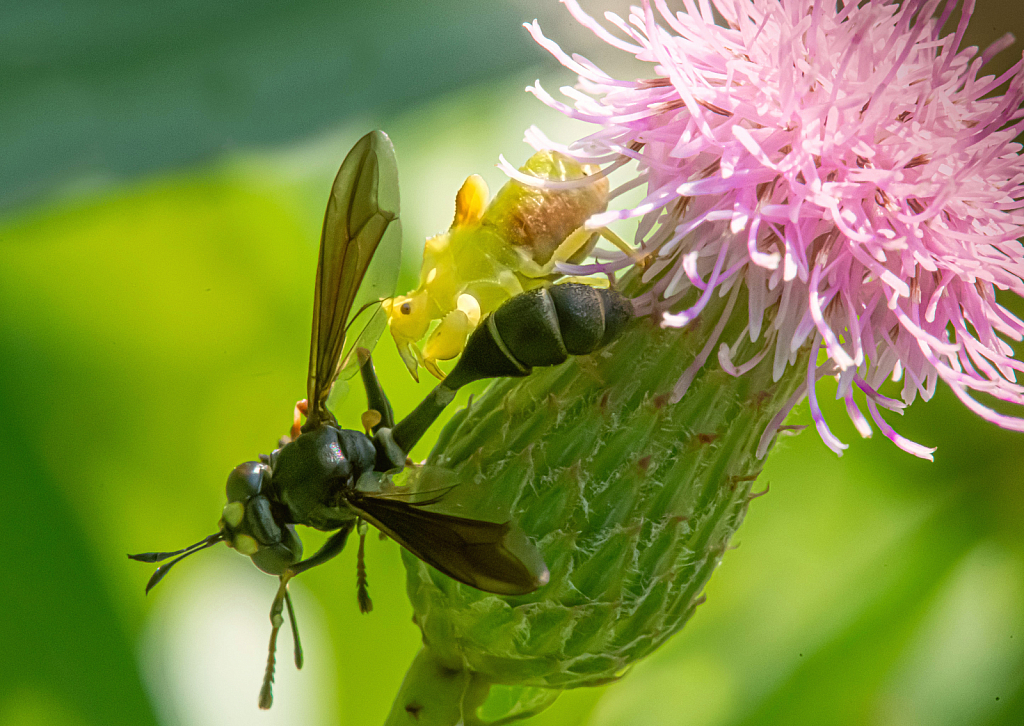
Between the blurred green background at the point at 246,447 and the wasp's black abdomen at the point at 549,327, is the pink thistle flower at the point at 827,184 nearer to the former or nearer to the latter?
the wasp's black abdomen at the point at 549,327

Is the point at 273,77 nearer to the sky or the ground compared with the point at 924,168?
nearer to the sky

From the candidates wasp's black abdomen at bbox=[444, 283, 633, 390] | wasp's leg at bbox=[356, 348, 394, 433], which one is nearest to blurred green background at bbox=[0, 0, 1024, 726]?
wasp's leg at bbox=[356, 348, 394, 433]

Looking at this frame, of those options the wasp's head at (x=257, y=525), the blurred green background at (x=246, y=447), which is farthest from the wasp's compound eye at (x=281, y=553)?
the blurred green background at (x=246, y=447)

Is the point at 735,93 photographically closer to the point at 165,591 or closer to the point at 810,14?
the point at 810,14

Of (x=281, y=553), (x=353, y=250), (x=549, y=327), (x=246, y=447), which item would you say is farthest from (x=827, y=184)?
(x=246, y=447)

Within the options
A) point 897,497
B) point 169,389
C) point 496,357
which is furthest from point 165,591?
point 897,497

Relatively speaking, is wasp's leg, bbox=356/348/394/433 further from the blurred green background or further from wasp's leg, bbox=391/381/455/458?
the blurred green background
